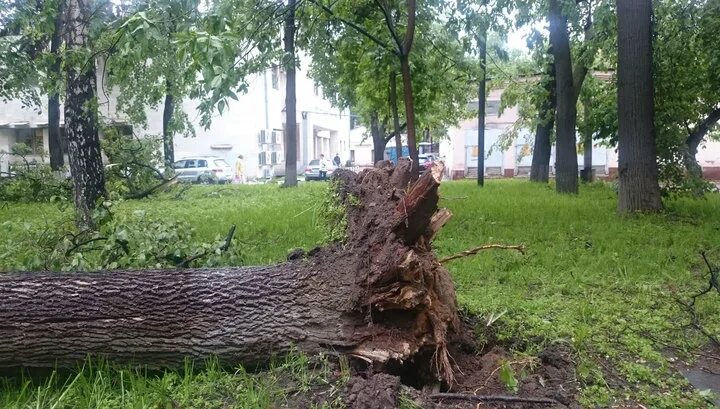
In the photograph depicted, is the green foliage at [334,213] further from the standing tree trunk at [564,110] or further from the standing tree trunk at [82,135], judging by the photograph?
the standing tree trunk at [564,110]

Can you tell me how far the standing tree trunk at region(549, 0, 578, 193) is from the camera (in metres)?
14.0

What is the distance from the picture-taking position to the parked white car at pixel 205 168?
98.0ft

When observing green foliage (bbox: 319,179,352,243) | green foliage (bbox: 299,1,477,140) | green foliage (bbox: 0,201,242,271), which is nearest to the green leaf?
green foliage (bbox: 319,179,352,243)

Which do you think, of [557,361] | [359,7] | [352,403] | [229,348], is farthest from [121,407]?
[359,7]

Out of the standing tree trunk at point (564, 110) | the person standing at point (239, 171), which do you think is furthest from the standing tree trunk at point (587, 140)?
the person standing at point (239, 171)

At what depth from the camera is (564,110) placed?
1448cm

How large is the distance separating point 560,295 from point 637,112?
534 cm

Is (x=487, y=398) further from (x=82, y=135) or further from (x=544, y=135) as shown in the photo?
(x=544, y=135)

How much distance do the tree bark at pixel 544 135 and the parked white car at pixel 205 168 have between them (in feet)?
50.1

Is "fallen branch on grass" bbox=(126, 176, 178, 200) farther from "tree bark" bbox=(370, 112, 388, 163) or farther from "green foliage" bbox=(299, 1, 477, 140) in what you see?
"tree bark" bbox=(370, 112, 388, 163)

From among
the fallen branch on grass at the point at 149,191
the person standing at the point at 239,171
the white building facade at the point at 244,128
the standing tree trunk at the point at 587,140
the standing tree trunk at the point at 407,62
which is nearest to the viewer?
the standing tree trunk at the point at 407,62

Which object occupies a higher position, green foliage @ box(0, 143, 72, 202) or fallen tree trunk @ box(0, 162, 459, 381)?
green foliage @ box(0, 143, 72, 202)

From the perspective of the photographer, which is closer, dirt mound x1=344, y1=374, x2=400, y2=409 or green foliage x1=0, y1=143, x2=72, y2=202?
dirt mound x1=344, y1=374, x2=400, y2=409

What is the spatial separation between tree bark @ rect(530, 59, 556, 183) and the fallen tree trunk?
14307 millimetres
